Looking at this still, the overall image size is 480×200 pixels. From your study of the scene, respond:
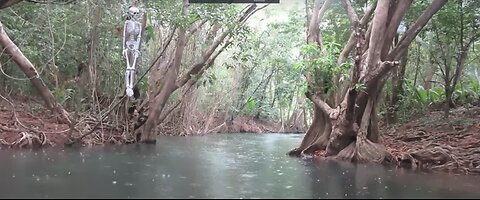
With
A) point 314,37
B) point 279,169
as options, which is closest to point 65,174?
point 279,169

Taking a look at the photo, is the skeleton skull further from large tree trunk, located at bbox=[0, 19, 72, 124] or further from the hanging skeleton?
large tree trunk, located at bbox=[0, 19, 72, 124]

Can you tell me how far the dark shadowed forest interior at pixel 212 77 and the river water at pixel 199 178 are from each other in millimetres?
29

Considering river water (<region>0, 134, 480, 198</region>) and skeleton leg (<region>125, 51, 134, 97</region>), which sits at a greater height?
skeleton leg (<region>125, 51, 134, 97</region>)

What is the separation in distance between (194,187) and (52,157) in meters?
3.47

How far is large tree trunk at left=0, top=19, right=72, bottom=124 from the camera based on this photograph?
29.2 feet

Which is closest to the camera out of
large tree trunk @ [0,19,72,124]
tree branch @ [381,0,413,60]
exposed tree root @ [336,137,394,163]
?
tree branch @ [381,0,413,60]

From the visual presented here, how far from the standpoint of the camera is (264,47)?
20.2 metres

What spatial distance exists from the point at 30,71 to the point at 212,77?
5415 millimetres

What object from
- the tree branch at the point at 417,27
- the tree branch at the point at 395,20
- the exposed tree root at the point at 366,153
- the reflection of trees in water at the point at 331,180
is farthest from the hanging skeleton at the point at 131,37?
the tree branch at the point at 417,27

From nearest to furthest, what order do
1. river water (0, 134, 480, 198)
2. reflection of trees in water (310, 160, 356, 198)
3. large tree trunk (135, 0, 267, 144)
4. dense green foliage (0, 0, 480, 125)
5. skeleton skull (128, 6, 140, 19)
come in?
river water (0, 134, 480, 198) < reflection of trees in water (310, 160, 356, 198) < skeleton skull (128, 6, 140, 19) < dense green foliage (0, 0, 480, 125) < large tree trunk (135, 0, 267, 144)

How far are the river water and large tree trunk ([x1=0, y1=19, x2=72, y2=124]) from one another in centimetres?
143

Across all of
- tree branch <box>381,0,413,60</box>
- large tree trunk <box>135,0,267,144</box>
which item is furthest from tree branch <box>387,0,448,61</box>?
large tree trunk <box>135,0,267,144</box>

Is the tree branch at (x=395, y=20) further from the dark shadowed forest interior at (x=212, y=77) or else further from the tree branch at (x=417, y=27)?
the tree branch at (x=417, y=27)

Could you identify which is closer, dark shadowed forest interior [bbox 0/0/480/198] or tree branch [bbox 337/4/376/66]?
dark shadowed forest interior [bbox 0/0/480/198]
